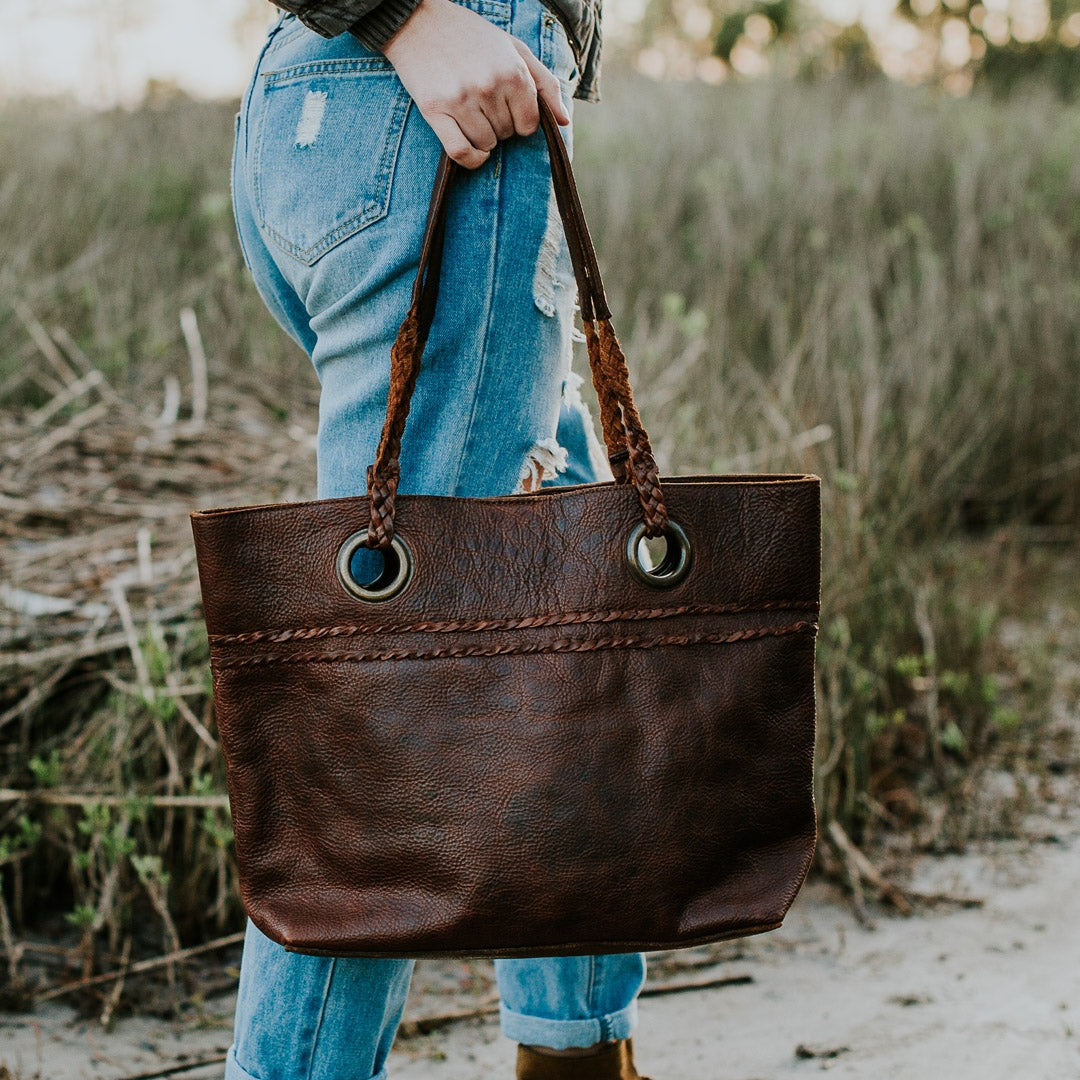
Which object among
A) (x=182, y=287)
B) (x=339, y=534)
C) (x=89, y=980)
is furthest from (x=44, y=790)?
(x=182, y=287)

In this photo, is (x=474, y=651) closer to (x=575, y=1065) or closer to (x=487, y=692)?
(x=487, y=692)

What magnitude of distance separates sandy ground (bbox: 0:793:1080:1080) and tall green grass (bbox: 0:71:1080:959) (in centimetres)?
22

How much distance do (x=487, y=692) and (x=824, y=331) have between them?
8.15 feet

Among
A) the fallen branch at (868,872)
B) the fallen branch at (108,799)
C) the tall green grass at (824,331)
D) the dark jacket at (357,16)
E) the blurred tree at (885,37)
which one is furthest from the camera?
the blurred tree at (885,37)

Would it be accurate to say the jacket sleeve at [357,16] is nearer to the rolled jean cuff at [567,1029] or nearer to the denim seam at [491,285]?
the denim seam at [491,285]

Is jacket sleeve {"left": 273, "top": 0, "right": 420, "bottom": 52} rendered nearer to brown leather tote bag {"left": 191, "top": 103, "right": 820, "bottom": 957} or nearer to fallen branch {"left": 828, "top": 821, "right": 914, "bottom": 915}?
brown leather tote bag {"left": 191, "top": 103, "right": 820, "bottom": 957}

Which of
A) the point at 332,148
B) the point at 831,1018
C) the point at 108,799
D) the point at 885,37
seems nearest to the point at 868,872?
the point at 831,1018

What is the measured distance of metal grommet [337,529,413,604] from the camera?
0.83 metres

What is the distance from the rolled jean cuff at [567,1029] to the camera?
1.18m

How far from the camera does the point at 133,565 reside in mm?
2270

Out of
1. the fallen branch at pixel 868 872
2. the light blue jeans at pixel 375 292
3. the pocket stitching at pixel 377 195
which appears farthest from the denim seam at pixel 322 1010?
the fallen branch at pixel 868 872

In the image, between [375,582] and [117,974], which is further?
[117,974]

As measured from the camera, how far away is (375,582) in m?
0.85

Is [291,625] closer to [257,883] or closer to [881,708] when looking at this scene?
[257,883]
